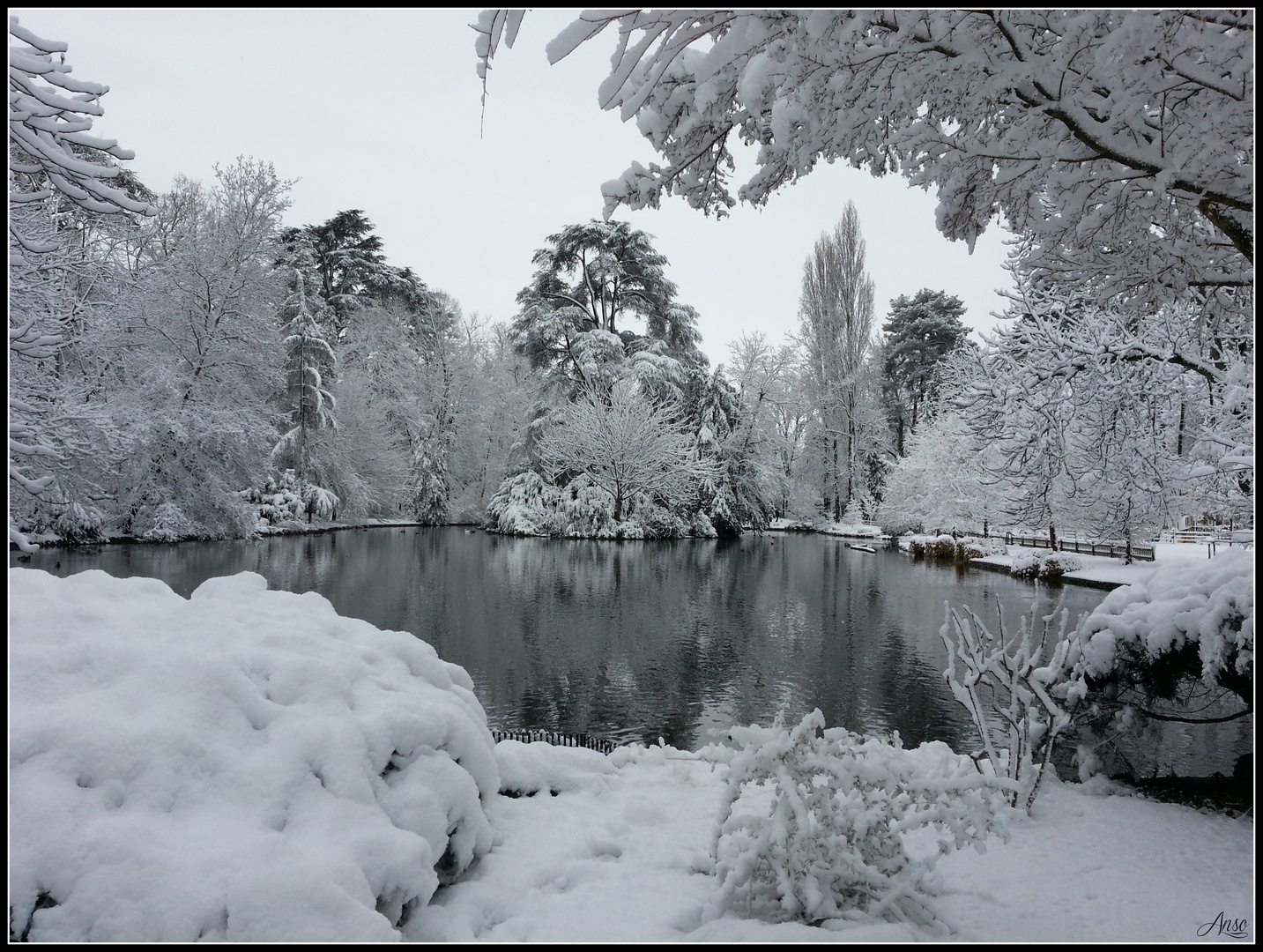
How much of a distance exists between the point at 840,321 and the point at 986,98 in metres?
39.1

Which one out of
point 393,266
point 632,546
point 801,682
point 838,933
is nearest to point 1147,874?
point 838,933

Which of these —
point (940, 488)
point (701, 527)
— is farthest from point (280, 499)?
point (940, 488)

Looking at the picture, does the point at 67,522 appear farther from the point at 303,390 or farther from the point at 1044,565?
the point at 1044,565

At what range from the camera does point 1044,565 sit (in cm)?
1723

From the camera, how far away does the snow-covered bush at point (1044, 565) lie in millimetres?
16922

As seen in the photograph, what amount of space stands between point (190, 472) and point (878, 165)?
22.0 m

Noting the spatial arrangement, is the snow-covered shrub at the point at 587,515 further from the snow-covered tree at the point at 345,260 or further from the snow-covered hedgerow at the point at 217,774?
the snow-covered hedgerow at the point at 217,774

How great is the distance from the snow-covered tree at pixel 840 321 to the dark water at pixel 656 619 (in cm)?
1929

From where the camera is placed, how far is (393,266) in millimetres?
40656

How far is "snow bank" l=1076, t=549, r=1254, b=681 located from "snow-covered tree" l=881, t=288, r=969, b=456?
41195 mm

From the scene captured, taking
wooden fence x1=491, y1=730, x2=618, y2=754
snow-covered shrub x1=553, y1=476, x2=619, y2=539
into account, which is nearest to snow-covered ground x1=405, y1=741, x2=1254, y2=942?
wooden fence x1=491, y1=730, x2=618, y2=754

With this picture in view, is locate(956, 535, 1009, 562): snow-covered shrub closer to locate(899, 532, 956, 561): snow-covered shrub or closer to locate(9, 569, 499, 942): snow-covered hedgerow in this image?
locate(899, 532, 956, 561): snow-covered shrub

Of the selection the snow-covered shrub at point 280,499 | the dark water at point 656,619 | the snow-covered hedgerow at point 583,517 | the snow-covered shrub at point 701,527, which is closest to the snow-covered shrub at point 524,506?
the snow-covered hedgerow at point 583,517

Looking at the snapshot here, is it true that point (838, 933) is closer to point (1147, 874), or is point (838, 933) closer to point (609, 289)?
point (1147, 874)
